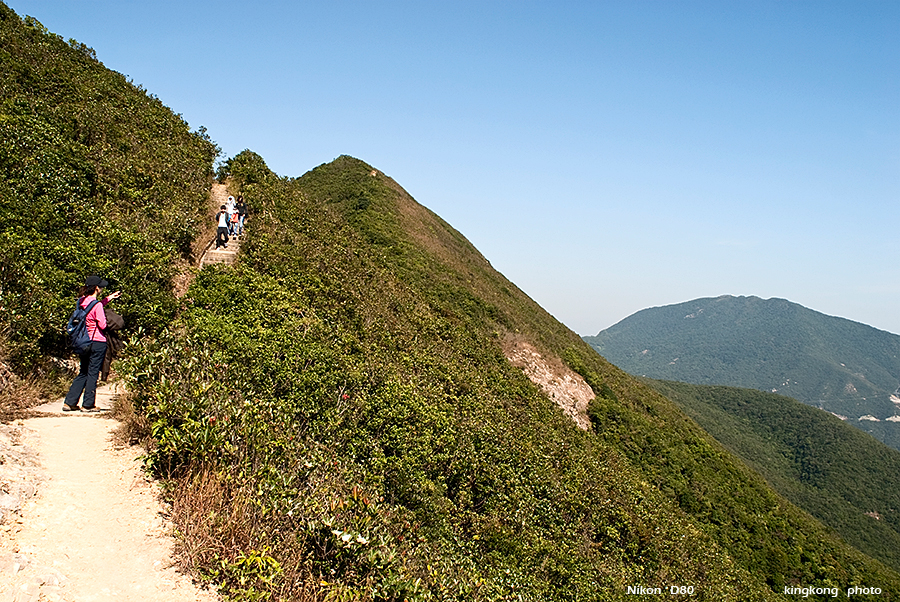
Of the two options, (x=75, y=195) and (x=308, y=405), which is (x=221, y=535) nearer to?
(x=308, y=405)

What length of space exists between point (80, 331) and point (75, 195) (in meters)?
5.99

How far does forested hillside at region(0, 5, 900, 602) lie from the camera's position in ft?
16.4

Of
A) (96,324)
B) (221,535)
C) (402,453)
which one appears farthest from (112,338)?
(402,453)

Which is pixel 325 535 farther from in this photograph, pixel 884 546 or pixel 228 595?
pixel 884 546

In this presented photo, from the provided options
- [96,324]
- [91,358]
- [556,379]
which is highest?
[96,324]

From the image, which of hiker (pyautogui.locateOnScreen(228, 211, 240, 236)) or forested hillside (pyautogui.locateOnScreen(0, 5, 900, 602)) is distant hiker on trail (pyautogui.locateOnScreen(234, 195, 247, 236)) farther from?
forested hillside (pyautogui.locateOnScreen(0, 5, 900, 602))

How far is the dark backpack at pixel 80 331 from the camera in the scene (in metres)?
7.09

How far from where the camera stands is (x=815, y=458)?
344 feet

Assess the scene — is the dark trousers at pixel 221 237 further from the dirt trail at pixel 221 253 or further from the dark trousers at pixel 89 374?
the dark trousers at pixel 89 374

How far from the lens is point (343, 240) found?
20422mm

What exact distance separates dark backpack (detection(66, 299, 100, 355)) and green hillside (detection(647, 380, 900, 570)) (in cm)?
8163

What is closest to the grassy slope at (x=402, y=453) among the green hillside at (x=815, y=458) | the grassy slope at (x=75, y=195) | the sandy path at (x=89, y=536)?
the sandy path at (x=89, y=536)

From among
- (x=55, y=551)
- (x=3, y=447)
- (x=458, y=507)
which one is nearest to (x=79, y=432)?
(x=3, y=447)

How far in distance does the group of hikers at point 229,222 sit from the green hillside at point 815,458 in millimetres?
77334
